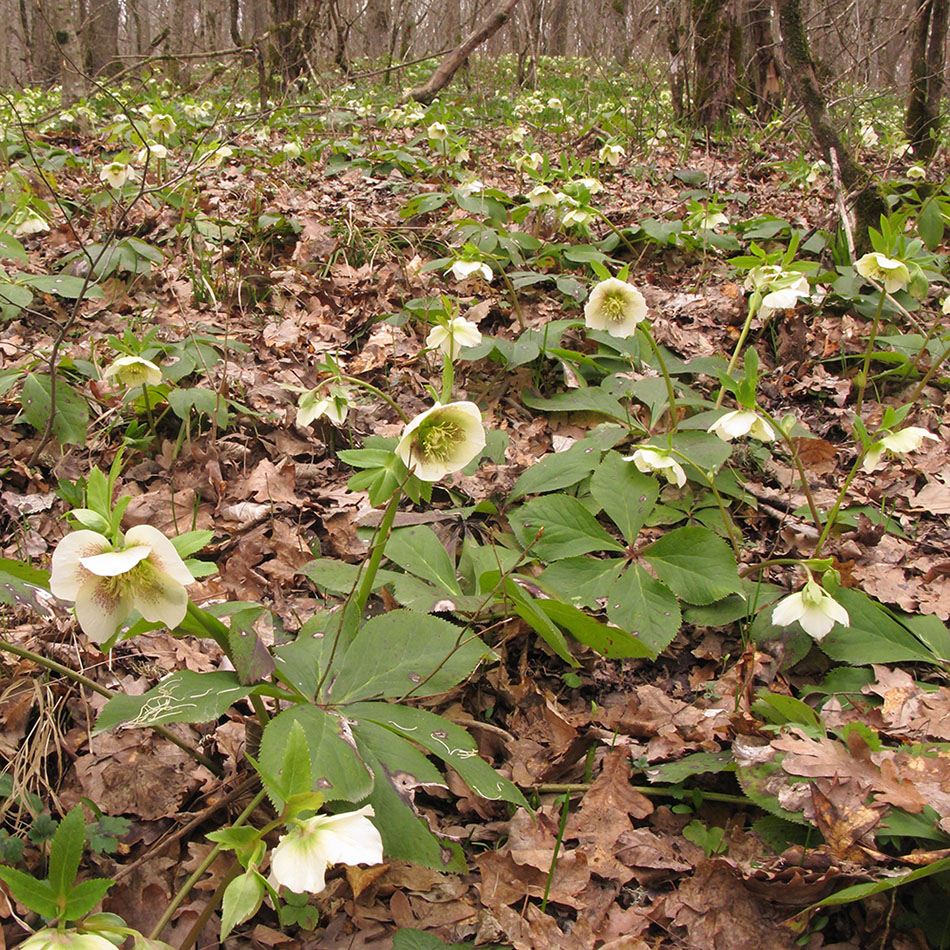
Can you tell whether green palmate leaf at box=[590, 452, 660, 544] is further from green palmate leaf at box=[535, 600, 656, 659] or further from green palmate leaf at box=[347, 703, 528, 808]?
green palmate leaf at box=[347, 703, 528, 808]

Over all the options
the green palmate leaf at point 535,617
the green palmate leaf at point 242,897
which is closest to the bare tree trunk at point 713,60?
the green palmate leaf at point 535,617

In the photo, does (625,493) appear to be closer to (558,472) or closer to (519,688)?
(558,472)

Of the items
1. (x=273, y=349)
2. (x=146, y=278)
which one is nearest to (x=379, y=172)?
(x=146, y=278)

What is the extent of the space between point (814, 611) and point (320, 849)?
45.0 inches

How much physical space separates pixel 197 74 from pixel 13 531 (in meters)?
10.7

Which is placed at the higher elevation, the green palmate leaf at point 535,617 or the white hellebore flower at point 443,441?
the white hellebore flower at point 443,441

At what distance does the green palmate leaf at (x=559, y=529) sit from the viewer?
1.89m

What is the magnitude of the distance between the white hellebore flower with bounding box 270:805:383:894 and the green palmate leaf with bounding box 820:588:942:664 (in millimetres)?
1173

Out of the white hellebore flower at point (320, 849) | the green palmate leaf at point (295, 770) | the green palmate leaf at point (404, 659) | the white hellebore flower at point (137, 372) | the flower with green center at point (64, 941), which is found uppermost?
the white hellebore flower at point (137, 372)

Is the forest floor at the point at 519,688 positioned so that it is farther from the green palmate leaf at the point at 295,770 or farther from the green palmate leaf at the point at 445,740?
the green palmate leaf at the point at 295,770

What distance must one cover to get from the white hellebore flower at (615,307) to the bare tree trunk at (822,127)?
1.80m

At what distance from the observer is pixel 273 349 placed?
3.09 m

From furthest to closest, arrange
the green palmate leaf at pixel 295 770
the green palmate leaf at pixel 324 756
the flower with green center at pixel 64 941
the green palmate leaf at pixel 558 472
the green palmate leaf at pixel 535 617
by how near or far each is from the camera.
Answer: the green palmate leaf at pixel 558 472, the green palmate leaf at pixel 535 617, the green palmate leaf at pixel 324 756, the green palmate leaf at pixel 295 770, the flower with green center at pixel 64 941

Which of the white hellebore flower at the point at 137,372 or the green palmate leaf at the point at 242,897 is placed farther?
the white hellebore flower at the point at 137,372
